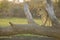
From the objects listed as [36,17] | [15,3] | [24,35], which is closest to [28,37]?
[24,35]

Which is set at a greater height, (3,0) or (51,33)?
(3,0)

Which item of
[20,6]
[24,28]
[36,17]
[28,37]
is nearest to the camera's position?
[24,28]

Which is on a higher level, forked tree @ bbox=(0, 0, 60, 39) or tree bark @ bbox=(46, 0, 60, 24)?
tree bark @ bbox=(46, 0, 60, 24)

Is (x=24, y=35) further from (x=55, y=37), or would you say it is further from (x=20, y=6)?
(x=20, y=6)

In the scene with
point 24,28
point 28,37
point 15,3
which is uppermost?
point 15,3

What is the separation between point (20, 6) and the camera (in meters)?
2.65

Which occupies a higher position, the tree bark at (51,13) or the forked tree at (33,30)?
the tree bark at (51,13)

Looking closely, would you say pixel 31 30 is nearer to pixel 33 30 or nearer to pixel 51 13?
pixel 33 30

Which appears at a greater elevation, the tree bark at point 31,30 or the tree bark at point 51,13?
the tree bark at point 51,13

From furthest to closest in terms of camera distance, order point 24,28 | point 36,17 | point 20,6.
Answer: point 20,6, point 36,17, point 24,28

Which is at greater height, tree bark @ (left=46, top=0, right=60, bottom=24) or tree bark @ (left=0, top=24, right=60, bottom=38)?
tree bark @ (left=46, top=0, right=60, bottom=24)

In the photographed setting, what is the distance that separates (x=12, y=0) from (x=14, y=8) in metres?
0.12

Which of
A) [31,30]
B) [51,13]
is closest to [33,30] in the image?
[31,30]

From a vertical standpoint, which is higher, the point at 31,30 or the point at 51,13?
the point at 51,13
